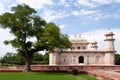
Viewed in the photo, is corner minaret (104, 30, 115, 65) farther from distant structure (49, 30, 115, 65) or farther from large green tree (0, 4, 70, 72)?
large green tree (0, 4, 70, 72)

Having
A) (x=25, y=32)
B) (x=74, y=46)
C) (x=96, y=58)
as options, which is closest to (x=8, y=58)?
(x=74, y=46)

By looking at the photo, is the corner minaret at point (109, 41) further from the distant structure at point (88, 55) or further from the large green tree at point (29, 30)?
A: the large green tree at point (29, 30)

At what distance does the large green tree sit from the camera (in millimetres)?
26125

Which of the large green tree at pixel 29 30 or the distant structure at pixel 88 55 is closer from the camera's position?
the large green tree at pixel 29 30

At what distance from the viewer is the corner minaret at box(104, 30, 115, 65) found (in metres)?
44.1

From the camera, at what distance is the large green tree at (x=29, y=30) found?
26.1m

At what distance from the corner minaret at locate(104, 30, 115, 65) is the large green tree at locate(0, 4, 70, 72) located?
716 inches

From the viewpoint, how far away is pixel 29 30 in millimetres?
27125

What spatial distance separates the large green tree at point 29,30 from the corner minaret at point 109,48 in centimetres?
1819

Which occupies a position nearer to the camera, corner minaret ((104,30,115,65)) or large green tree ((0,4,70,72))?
large green tree ((0,4,70,72))

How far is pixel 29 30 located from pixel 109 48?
20971mm

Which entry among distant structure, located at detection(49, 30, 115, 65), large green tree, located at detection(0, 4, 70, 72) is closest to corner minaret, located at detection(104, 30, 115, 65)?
distant structure, located at detection(49, 30, 115, 65)

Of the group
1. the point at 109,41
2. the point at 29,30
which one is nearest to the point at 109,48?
the point at 109,41

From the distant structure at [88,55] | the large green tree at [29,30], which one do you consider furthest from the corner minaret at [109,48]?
the large green tree at [29,30]
